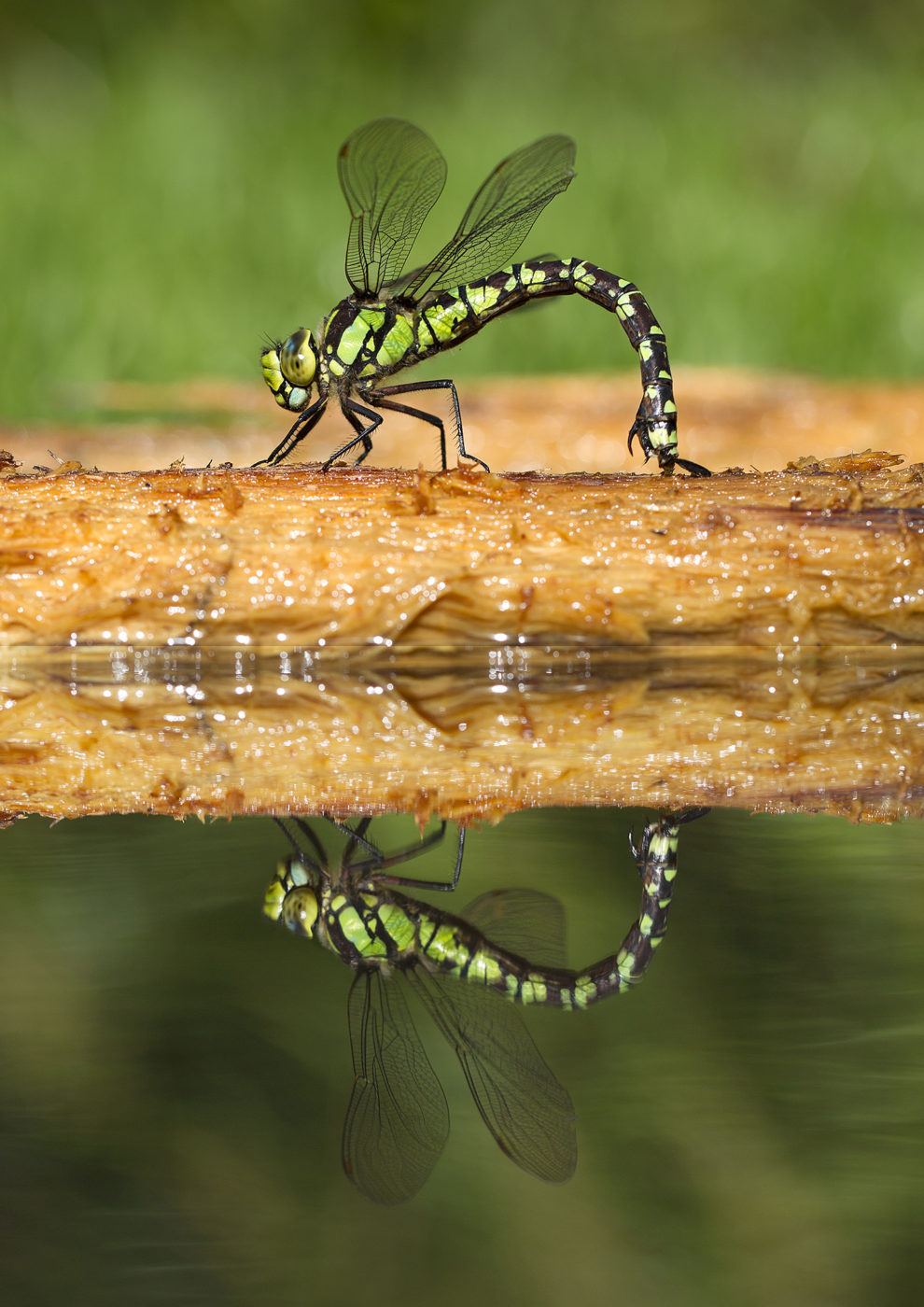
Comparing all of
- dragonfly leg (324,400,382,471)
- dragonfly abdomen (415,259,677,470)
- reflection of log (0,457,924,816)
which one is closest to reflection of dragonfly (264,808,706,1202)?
reflection of log (0,457,924,816)

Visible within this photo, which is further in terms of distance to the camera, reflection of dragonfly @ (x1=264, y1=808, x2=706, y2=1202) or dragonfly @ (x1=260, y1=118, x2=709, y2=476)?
dragonfly @ (x1=260, y1=118, x2=709, y2=476)

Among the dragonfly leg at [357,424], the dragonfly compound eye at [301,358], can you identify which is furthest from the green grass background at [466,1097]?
the dragonfly compound eye at [301,358]

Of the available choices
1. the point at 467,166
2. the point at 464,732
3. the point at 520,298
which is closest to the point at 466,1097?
the point at 464,732

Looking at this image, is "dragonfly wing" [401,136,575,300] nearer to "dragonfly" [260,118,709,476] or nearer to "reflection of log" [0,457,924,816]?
"dragonfly" [260,118,709,476]

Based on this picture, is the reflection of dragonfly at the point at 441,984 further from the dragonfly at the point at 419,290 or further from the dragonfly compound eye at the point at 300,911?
the dragonfly at the point at 419,290

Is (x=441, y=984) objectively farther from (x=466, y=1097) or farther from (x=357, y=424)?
(x=357, y=424)

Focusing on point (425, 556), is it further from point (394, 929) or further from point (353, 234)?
point (394, 929)
